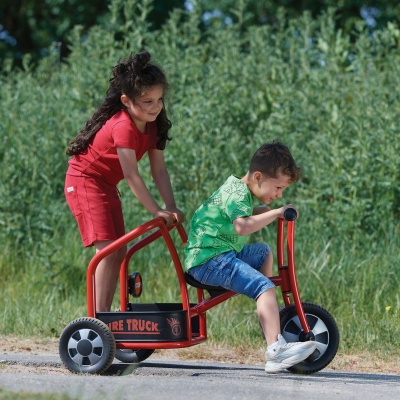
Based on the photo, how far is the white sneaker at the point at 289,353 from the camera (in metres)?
4.85

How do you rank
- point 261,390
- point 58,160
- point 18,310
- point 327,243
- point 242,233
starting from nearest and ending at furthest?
point 261,390
point 242,233
point 18,310
point 327,243
point 58,160

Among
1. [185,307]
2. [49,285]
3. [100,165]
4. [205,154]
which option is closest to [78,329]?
[185,307]

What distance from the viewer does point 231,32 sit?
1058 cm

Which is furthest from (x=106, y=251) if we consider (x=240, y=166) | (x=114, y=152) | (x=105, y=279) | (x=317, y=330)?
(x=240, y=166)

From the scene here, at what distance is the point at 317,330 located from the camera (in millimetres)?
5105

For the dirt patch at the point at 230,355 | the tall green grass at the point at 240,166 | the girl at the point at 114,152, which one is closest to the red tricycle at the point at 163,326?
the girl at the point at 114,152

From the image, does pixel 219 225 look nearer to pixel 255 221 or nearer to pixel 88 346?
pixel 255 221

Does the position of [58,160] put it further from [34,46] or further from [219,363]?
[34,46]

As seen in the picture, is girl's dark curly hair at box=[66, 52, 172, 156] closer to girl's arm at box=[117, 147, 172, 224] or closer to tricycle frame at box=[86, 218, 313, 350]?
girl's arm at box=[117, 147, 172, 224]

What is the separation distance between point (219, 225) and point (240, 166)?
140 inches

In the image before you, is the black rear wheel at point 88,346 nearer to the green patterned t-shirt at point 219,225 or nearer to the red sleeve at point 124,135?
the green patterned t-shirt at point 219,225

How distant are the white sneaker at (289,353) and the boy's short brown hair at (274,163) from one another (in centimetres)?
84

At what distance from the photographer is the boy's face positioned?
5.06 metres

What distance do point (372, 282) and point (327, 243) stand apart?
655 millimetres
